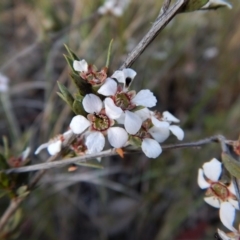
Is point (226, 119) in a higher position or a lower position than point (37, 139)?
lower

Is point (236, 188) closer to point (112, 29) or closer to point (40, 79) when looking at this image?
point (112, 29)

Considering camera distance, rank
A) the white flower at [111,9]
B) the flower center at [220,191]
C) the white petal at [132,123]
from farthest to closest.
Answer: the white flower at [111,9]
the flower center at [220,191]
the white petal at [132,123]

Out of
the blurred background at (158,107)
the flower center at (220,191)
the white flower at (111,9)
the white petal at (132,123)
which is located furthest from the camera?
the blurred background at (158,107)

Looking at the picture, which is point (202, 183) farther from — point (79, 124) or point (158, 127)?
point (79, 124)

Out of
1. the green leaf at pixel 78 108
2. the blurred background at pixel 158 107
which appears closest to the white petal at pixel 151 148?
the green leaf at pixel 78 108

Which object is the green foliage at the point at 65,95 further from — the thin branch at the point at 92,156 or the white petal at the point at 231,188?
the white petal at the point at 231,188

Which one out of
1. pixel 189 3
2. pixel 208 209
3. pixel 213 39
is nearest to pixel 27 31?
pixel 213 39
